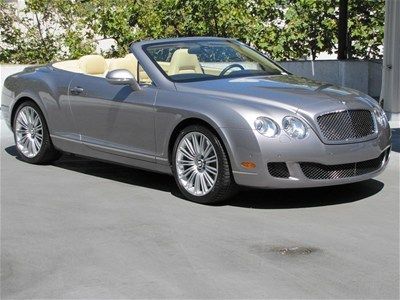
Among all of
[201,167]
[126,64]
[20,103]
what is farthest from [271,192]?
[20,103]

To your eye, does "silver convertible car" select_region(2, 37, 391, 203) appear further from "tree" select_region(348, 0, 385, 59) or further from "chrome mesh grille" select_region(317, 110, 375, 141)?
"tree" select_region(348, 0, 385, 59)

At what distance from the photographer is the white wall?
14.6 m

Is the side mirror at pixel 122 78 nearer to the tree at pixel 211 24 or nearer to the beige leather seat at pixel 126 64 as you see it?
the beige leather seat at pixel 126 64

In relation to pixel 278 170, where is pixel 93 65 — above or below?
above

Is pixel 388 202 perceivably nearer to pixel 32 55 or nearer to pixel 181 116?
pixel 181 116

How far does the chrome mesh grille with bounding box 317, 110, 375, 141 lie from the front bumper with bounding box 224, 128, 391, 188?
0.28 feet

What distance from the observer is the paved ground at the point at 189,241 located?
5.10 meters

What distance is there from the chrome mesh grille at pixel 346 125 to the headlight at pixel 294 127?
0.16m

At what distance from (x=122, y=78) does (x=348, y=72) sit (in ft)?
24.5

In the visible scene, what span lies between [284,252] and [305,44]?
1006 cm

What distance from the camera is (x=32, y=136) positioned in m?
9.32

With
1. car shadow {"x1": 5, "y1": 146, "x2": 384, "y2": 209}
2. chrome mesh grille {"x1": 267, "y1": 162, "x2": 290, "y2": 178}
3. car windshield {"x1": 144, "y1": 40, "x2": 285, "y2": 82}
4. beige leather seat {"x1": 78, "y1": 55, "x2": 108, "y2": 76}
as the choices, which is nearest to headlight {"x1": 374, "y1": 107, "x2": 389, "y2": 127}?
car shadow {"x1": 5, "y1": 146, "x2": 384, "y2": 209}

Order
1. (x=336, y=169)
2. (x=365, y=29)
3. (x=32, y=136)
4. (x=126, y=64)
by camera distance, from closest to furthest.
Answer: (x=336, y=169), (x=126, y=64), (x=32, y=136), (x=365, y=29)

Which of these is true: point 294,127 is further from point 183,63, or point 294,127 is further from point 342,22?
point 342,22
